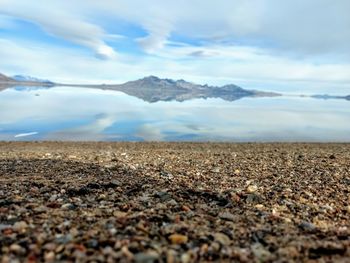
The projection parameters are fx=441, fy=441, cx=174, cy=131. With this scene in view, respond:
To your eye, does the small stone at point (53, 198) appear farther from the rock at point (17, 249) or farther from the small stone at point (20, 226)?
the rock at point (17, 249)

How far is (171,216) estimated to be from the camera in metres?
8.34

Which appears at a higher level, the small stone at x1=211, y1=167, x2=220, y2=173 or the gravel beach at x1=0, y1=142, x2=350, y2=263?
the small stone at x1=211, y1=167, x2=220, y2=173

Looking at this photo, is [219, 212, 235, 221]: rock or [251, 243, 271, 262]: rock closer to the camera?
[251, 243, 271, 262]: rock

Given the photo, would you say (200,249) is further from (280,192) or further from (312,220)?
(280,192)

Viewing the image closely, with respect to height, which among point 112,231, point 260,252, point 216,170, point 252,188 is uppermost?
point 216,170

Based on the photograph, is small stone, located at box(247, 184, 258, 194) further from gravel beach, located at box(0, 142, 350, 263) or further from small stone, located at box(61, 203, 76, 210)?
small stone, located at box(61, 203, 76, 210)

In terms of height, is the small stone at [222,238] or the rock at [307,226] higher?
the small stone at [222,238]

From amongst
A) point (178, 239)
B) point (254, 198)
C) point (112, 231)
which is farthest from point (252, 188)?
point (112, 231)

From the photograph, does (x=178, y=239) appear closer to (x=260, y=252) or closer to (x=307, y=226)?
(x=260, y=252)

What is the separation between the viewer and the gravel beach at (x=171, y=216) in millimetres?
6281

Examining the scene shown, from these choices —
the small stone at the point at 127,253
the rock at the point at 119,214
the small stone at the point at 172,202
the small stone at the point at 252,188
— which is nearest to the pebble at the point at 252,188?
the small stone at the point at 252,188

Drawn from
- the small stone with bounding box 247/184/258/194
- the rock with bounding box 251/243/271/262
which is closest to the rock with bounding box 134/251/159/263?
the rock with bounding box 251/243/271/262

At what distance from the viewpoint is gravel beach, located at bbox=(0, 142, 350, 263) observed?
628cm

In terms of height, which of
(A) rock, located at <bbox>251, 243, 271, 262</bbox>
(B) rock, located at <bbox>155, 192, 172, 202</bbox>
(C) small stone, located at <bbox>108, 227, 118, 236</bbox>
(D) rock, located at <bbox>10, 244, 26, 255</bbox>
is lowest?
(A) rock, located at <bbox>251, 243, 271, 262</bbox>
